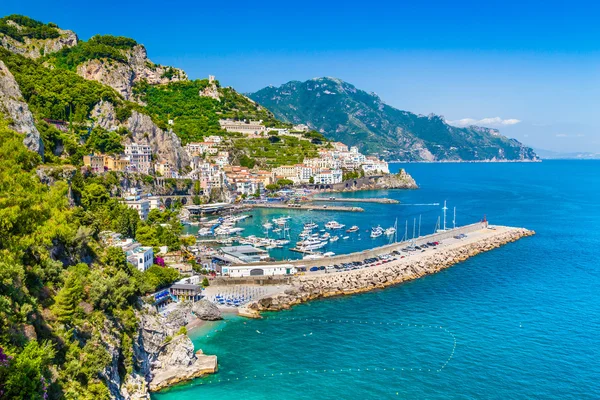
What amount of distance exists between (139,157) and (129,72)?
40478 millimetres

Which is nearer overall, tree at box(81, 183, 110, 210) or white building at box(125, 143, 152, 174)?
tree at box(81, 183, 110, 210)

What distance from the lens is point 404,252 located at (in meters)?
42.8

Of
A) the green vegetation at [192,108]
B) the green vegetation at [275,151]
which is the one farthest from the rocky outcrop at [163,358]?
the green vegetation at [275,151]

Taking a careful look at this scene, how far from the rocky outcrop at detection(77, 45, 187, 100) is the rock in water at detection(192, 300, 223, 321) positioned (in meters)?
72.8

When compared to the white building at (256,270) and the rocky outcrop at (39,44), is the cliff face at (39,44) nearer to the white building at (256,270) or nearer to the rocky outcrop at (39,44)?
the rocky outcrop at (39,44)

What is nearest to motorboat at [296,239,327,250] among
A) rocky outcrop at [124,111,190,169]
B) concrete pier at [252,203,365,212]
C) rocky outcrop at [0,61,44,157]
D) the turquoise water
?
the turquoise water

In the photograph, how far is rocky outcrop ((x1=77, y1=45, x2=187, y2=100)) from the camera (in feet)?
292

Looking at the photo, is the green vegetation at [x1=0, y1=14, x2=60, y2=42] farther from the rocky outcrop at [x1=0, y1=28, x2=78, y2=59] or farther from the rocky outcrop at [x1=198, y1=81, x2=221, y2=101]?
the rocky outcrop at [x1=198, y1=81, x2=221, y2=101]

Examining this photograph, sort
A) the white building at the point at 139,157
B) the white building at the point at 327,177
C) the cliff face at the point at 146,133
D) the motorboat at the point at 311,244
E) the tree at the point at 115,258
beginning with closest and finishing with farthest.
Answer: the tree at the point at 115,258
the motorboat at the point at 311,244
the white building at the point at 139,157
the cliff face at the point at 146,133
the white building at the point at 327,177

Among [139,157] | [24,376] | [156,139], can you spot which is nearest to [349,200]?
[156,139]

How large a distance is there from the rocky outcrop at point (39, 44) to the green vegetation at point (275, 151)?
3722 cm

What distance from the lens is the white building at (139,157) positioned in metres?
63.6

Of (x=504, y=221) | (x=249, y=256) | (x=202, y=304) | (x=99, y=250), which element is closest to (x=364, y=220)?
(x=504, y=221)

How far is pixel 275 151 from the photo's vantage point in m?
103
